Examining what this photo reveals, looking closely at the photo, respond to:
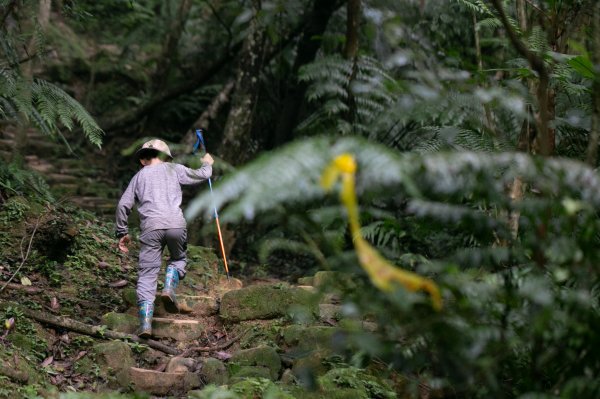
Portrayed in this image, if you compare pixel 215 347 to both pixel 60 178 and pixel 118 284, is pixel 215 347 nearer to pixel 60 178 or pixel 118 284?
pixel 118 284

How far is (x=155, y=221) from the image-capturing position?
196 inches

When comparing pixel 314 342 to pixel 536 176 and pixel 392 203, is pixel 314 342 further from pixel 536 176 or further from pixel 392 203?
pixel 536 176

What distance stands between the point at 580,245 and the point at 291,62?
791cm

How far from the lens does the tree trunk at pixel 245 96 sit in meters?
7.66

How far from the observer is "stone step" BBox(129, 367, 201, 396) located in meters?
4.07

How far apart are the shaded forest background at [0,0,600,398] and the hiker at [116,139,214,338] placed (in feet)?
1.18

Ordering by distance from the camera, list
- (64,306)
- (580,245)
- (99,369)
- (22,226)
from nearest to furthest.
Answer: (580,245) < (99,369) < (64,306) < (22,226)

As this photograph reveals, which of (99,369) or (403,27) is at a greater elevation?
(403,27)

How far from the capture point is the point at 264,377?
4070 mm

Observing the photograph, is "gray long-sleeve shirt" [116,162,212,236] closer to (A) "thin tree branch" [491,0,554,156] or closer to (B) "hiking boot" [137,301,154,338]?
(B) "hiking boot" [137,301,154,338]

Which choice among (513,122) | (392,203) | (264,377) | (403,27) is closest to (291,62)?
(403,27)

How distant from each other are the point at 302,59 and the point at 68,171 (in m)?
3.68

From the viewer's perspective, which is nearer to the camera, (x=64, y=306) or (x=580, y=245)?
(x=580, y=245)

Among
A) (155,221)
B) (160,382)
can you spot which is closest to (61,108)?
(155,221)
